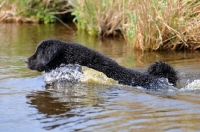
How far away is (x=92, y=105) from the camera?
6.68m


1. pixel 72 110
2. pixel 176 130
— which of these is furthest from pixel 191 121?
pixel 72 110

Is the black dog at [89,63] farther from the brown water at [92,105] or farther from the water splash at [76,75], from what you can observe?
the brown water at [92,105]

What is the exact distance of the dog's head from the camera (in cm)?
778

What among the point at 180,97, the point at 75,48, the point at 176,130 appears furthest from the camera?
the point at 75,48

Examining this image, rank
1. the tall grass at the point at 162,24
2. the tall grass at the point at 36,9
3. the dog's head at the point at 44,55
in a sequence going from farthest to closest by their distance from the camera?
1. the tall grass at the point at 36,9
2. the tall grass at the point at 162,24
3. the dog's head at the point at 44,55

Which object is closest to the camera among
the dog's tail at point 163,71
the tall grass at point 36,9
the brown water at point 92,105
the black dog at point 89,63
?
the brown water at point 92,105

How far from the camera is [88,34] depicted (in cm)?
1557

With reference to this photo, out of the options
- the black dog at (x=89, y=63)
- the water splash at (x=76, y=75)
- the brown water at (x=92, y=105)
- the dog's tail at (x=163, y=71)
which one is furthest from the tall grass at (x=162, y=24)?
the water splash at (x=76, y=75)

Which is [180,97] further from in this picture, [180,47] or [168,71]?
[180,47]

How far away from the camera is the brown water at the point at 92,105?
5.74m

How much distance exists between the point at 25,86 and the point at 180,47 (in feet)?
16.7

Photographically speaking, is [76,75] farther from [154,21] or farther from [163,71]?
[154,21]

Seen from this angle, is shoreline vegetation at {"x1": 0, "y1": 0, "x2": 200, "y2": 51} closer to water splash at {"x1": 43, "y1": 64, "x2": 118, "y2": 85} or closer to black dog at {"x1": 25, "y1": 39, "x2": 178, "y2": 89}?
black dog at {"x1": 25, "y1": 39, "x2": 178, "y2": 89}

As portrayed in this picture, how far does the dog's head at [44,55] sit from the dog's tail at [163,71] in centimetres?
156
